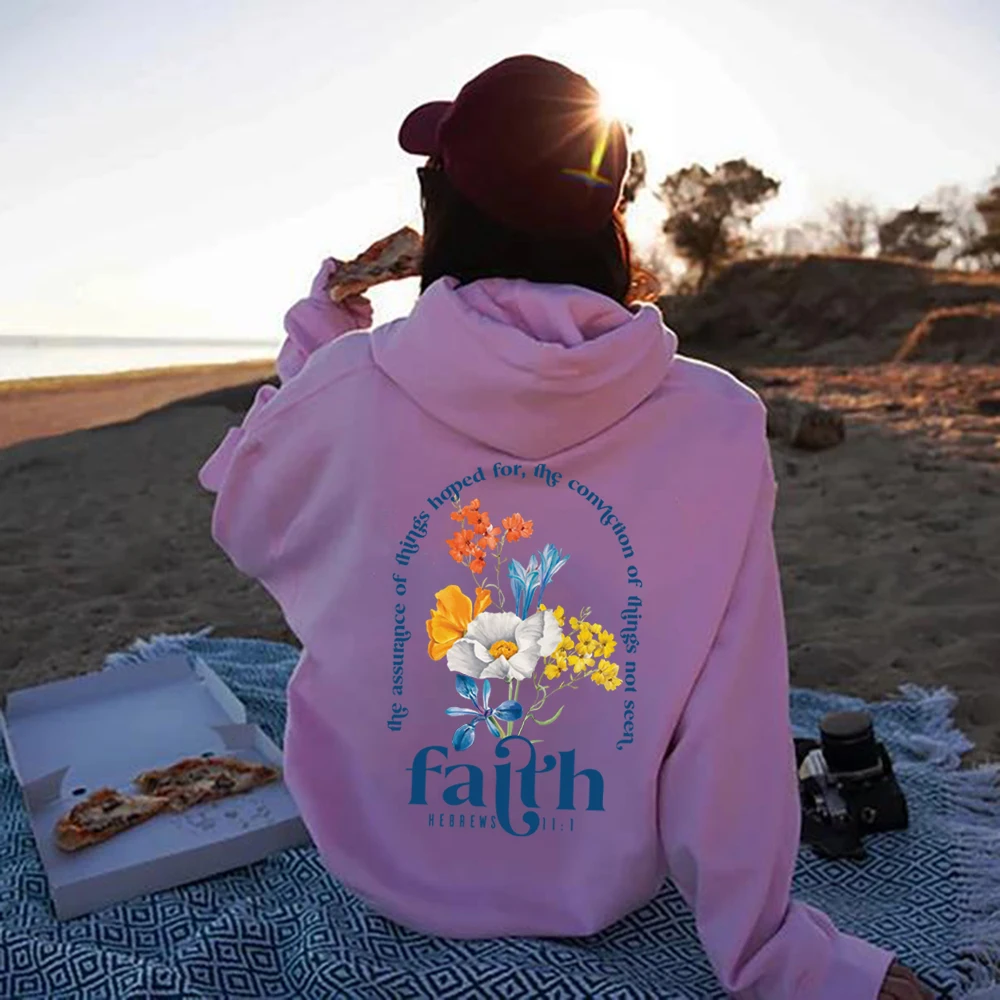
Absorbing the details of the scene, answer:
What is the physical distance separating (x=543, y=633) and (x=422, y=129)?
761mm

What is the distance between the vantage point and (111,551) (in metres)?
5.16

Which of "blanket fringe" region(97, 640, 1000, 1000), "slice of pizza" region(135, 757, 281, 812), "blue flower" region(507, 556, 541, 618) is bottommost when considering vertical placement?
"blanket fringe" region(97, 640, 1000, 1000)

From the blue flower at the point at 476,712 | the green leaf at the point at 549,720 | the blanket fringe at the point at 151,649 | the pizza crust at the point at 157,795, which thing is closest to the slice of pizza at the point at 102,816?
the pizza crust at the point at 157,795

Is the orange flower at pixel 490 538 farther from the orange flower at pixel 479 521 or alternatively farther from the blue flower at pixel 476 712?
the blue flower at pixel 476 712

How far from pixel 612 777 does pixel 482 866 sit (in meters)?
0.25

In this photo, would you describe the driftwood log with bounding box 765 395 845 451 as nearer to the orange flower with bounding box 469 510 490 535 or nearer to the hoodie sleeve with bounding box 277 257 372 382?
the hoodie sleeve with bounding box 277 257 372 382

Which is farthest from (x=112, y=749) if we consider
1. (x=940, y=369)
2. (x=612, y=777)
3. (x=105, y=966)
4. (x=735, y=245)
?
(x=735, y=245)

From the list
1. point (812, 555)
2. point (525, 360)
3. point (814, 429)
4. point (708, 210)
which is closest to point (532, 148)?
point (525, 360)

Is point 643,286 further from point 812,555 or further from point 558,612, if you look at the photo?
point 812,555

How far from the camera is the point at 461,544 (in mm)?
1776

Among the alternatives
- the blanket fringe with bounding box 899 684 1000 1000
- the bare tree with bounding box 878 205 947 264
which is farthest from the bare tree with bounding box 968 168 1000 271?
the blanket fringe with bounding box 899 684 1000 1000

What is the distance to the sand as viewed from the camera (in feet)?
11.5

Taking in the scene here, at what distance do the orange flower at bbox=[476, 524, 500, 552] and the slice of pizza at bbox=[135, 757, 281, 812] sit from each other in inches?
33.8

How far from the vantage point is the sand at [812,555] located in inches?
139
